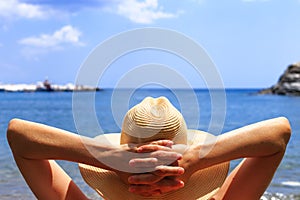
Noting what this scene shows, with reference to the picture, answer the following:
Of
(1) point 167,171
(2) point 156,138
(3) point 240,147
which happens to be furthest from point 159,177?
(3) point 240,147

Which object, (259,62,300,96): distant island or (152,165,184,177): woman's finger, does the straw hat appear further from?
(259,62,300,96): distant island

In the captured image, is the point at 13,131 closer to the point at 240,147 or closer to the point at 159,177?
the point at 159,177

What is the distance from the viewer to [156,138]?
2.28 m

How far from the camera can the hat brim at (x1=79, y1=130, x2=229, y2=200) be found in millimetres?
2357

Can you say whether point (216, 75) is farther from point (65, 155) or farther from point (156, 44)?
point (65, 155)

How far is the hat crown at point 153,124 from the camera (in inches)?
89.2

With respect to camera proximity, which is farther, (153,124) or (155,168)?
(153,124)

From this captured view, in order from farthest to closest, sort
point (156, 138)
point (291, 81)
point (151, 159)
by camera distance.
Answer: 1. point (291, 81)
2. point (156, 138)
3. point (151, 159)

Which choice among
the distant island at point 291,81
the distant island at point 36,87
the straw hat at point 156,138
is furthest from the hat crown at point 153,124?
the distant island at point 36,87

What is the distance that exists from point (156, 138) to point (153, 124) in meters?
0.07

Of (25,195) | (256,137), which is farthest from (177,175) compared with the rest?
(25,195)

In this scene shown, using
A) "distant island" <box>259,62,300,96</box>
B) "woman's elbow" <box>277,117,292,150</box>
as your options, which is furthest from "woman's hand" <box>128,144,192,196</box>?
"distant island" <box>259,62,300,96</box>

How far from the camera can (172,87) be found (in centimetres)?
233

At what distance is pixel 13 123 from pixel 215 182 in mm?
988
